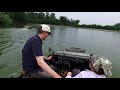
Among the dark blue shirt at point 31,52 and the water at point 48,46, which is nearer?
the dark blue shirt at point 31,52

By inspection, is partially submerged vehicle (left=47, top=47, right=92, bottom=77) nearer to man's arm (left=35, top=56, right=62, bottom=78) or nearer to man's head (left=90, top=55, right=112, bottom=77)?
man's arm (left=35, top=56, right=62, bottom=78)

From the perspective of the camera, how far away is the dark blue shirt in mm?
3493

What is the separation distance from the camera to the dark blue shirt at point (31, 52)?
349 cm

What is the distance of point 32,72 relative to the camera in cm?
383

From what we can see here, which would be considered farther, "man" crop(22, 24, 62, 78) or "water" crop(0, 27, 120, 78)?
"water" crop(0, 27, 120, 78)

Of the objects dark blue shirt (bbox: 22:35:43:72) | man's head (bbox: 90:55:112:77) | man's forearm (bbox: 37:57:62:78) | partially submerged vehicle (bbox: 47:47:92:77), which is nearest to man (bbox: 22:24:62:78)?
dark blue shirt (bbox: 22:35:43:72)

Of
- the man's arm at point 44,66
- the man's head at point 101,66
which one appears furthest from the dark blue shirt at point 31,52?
the man's head at point 101,66

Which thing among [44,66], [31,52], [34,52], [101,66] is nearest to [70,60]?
[31,52]

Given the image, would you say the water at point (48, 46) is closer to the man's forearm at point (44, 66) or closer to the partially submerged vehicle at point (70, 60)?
the partially submerged vehicle at point (70, 60)

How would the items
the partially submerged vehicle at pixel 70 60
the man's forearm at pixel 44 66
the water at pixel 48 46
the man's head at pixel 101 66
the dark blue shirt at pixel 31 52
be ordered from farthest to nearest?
the water at pixel 48 46
the partially submerged vehicle at pixel 70 60
the dark blue shirt at pixel 31 52
the man's forearm at pixel 44 66
the man's head at pixel 101 66
